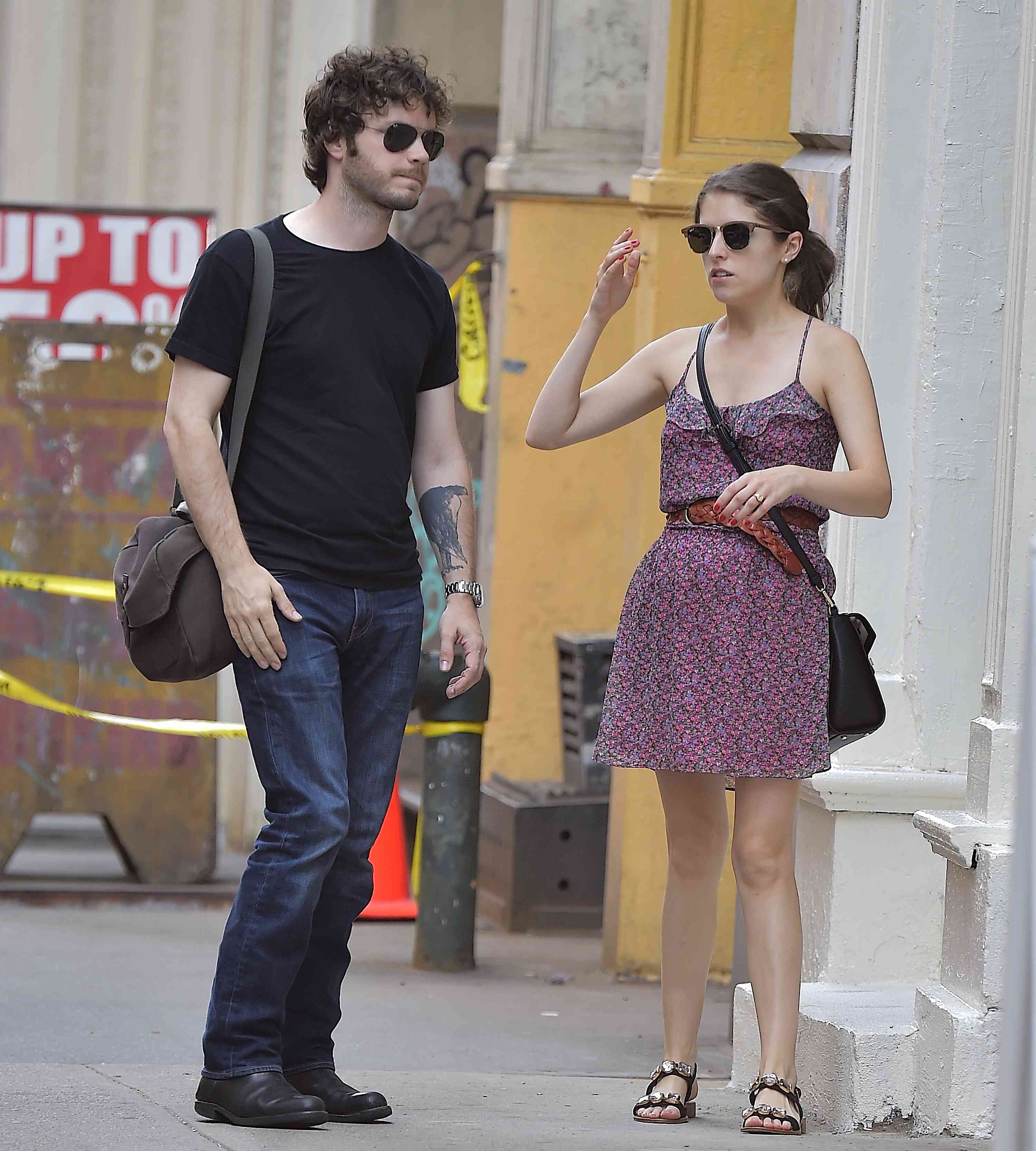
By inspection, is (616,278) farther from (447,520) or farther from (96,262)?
(96,262)

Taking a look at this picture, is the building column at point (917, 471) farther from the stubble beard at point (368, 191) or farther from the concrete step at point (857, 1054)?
the stubble beard at point (368, 191)

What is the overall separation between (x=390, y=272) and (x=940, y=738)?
176 centimetres

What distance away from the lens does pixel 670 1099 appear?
405cm

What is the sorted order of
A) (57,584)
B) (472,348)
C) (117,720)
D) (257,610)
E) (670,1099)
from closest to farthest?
1. (257,610)
2. (670,1099)
3. (117,720)
4. (57,584)
5. (472,348)

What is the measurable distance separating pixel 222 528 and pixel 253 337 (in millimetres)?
349

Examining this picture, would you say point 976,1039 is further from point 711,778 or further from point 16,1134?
point 16,1134

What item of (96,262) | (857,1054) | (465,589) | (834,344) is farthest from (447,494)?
(96,262)

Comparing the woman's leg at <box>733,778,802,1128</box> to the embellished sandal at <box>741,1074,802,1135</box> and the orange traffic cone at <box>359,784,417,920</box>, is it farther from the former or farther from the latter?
the orange traffic cone at <box>359,784,417,920</box>

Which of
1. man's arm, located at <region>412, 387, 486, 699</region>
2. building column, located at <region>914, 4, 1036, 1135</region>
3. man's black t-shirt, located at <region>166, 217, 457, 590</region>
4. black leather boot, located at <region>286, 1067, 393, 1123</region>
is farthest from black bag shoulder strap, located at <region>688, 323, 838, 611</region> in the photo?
black leather boot, located at <region>286, 1067, 393, 1123</region>

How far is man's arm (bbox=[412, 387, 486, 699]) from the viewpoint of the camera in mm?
3994

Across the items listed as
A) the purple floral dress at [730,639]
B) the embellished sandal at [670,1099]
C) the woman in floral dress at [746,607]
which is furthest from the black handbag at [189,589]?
the embellished sandal at [670,1099]

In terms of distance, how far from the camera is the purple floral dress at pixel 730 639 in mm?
3873

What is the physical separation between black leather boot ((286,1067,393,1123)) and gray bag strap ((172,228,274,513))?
1.14 m

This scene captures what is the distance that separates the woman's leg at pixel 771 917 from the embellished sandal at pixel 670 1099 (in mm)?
185
